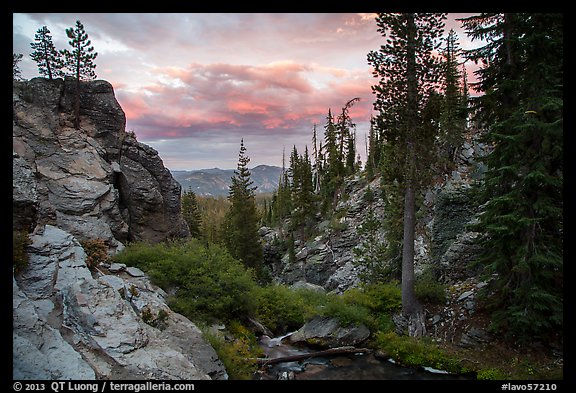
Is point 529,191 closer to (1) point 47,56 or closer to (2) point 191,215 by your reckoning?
(1) point 47,56

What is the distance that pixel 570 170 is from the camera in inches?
353

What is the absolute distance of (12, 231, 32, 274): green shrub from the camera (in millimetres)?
8719

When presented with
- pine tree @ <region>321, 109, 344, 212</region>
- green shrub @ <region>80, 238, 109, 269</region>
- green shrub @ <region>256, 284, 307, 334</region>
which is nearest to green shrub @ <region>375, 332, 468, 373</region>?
green shrub @ <region>256, 284, 307, 334</region>

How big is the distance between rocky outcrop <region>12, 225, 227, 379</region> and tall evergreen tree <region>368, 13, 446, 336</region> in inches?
404

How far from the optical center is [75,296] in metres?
8.88

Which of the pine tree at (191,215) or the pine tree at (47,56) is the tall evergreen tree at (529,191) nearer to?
the pine tree at (47,56)

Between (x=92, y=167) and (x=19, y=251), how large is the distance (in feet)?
52.4

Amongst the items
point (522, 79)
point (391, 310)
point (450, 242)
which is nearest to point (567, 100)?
point (522, 79)

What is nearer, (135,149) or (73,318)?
(73,318)

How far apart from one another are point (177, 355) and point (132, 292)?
3570 millimetres

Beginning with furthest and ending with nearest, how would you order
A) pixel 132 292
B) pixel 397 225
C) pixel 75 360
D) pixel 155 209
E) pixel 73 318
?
pixel 155 209 < pixel 397 225 < pixel 132 292 < pixel 73 318 < pixel 75 360

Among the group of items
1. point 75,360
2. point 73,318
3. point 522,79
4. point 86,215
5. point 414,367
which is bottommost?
point 414,367

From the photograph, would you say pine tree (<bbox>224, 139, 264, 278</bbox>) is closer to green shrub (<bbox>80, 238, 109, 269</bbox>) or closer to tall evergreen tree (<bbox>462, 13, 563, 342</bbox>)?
green shrub (<bbox>80, 238, 109, 269</bbox>)

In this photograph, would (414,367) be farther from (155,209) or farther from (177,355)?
(155,209)
